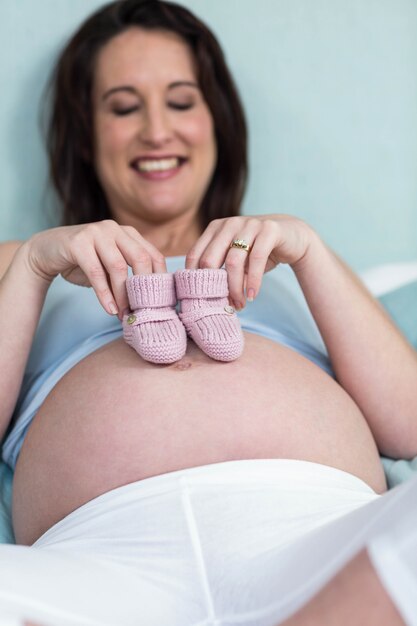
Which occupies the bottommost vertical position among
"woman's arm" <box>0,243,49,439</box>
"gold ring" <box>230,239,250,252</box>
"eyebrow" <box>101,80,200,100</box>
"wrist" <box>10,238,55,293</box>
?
"woman's arm" <box>0,243,49,439</box>

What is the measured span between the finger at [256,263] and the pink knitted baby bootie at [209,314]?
1.3 inches

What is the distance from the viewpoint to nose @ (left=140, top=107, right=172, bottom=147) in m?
1.49

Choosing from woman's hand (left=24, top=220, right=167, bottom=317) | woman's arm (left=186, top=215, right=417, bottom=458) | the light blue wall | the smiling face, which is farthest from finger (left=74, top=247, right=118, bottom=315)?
the light blue wall

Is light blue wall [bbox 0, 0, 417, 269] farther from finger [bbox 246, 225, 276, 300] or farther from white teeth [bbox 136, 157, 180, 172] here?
finger [bbox 246, 225, 276, 300]

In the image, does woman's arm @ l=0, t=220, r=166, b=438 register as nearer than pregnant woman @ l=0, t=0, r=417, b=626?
No

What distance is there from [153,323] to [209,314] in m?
0.08

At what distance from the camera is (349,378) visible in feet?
3.75

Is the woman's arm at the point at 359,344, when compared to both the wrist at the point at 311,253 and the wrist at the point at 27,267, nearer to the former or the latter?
the wrist at the point at 311,253

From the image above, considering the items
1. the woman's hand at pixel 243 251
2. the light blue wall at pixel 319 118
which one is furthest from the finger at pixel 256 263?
the light blue wall at pixel 319 118

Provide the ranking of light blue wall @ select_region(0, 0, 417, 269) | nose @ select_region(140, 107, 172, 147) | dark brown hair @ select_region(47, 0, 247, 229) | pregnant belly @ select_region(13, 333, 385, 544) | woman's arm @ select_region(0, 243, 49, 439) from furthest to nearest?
light blue wall @ select_region(0, 0, 417, 269)
dark brown hair @ select_region(47, 0, 247, 229)
nose @ select_region(140, 107, 172, 147)
woman's arm @ select_region(0, 243, 49, 439)
pregnant belly @ select_region(13, 333, 385, 544)

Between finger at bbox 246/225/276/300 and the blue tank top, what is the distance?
0.19 m

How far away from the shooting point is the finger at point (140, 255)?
1.00 metres

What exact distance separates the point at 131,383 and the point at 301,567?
13.8 inches

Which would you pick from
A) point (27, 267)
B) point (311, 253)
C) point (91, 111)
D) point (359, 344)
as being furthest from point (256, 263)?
point (91, 111)
